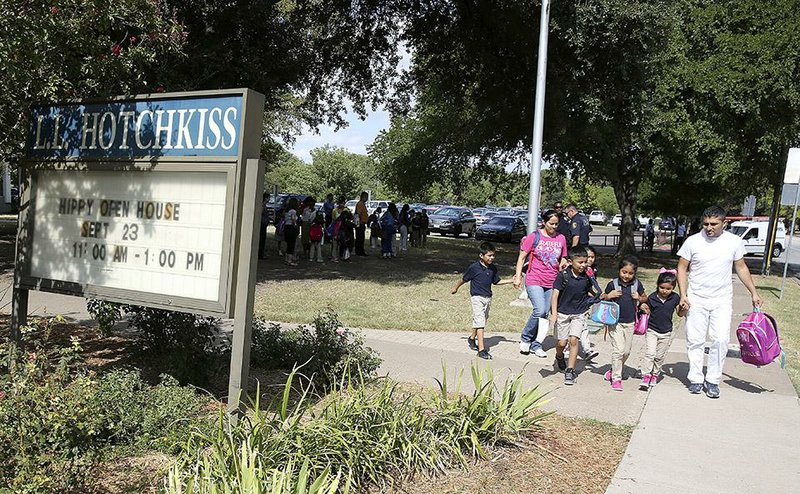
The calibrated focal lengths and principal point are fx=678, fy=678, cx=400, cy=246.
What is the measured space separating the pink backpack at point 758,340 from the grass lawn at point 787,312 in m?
0.62

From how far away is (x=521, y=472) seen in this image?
436cm

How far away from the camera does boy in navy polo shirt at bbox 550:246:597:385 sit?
22.5 feet

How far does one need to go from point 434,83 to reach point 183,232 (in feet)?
59.7

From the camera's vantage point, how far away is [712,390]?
21.6 ft

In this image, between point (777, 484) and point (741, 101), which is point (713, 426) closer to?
point (777, 484)

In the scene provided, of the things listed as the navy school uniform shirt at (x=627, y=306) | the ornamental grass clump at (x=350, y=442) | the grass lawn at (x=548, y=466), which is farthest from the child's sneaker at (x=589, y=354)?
the ornamental grass clump at (x=350, y=442)

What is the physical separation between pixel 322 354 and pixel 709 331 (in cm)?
382

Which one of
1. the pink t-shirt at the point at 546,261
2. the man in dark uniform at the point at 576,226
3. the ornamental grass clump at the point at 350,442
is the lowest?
the ornamental grass clump at the point at 350,442

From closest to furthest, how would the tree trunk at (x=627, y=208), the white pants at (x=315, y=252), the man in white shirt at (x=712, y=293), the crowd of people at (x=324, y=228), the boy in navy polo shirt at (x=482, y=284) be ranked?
1. the man in white shirt at (x=712, y=293)
2. the boy in navy polo shirt at (x=482, y=284)
3. the crowd of people at (x=324, y=228)
4. the white pants at (x=315, y=252)
5. the tree trunk at (x=627, y=208)

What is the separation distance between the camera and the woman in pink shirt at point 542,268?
7.90 metres

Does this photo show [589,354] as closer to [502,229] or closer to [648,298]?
[648,298]

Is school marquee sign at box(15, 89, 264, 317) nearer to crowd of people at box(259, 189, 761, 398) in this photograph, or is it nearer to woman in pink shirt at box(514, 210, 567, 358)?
crowd of people at box(259, 189, 761, 398)

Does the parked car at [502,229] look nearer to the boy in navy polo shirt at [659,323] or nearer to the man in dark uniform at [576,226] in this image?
the man in dark uniform at [576,226]

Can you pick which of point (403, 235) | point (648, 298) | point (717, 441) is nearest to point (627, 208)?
point (403, 235)
